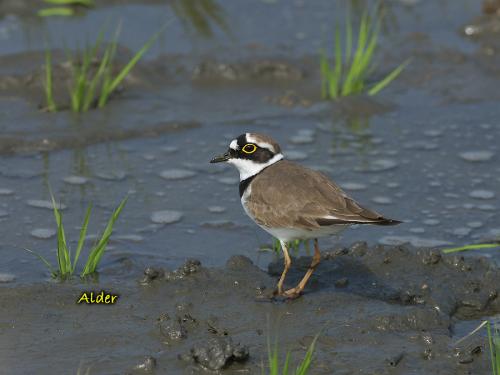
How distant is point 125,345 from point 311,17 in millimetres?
6942

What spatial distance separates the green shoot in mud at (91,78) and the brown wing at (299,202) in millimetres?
3020

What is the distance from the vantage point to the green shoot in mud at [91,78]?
8539mm

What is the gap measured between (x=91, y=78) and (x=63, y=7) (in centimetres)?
172

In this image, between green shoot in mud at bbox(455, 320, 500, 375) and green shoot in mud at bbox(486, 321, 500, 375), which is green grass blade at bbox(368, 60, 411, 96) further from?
green shoot in mud at bbox(486, 321, 500, 375)

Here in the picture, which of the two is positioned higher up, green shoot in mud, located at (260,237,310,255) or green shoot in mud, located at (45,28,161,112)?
green shoot in mud, located at (45,28,161,112)

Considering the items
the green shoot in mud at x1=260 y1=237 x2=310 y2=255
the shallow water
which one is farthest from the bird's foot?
the green shoot in mud at x1=260 y1=237 x2=310 y2=255

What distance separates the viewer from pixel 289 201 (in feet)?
18.8

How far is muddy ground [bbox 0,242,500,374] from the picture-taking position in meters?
4.90

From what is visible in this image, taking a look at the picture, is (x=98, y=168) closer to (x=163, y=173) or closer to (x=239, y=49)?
(x=163, y=173)

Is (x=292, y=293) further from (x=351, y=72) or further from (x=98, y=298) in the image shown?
(x=351, y=72)

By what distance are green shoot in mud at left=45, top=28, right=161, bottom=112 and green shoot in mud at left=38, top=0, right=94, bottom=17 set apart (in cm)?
127

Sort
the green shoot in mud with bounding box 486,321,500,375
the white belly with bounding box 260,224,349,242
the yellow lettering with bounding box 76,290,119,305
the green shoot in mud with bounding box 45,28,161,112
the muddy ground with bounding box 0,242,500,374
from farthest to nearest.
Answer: the green shoot in mud with bounding box 45,28,161,112, the white belly with bounding box 260,224,349,242, the yellow lettering with bounding box 76,290,119,305, the muddy ground with bounding box 0,242,500,374, the green shoot in mud with bounding box 486,321,500,375

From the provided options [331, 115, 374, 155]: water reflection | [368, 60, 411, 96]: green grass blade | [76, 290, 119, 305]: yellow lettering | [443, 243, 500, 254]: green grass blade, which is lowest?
[76, 290, 119, 305]: yellow lettering

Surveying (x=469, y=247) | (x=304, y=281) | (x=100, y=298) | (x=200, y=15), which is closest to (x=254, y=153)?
(x=304, y=281)
